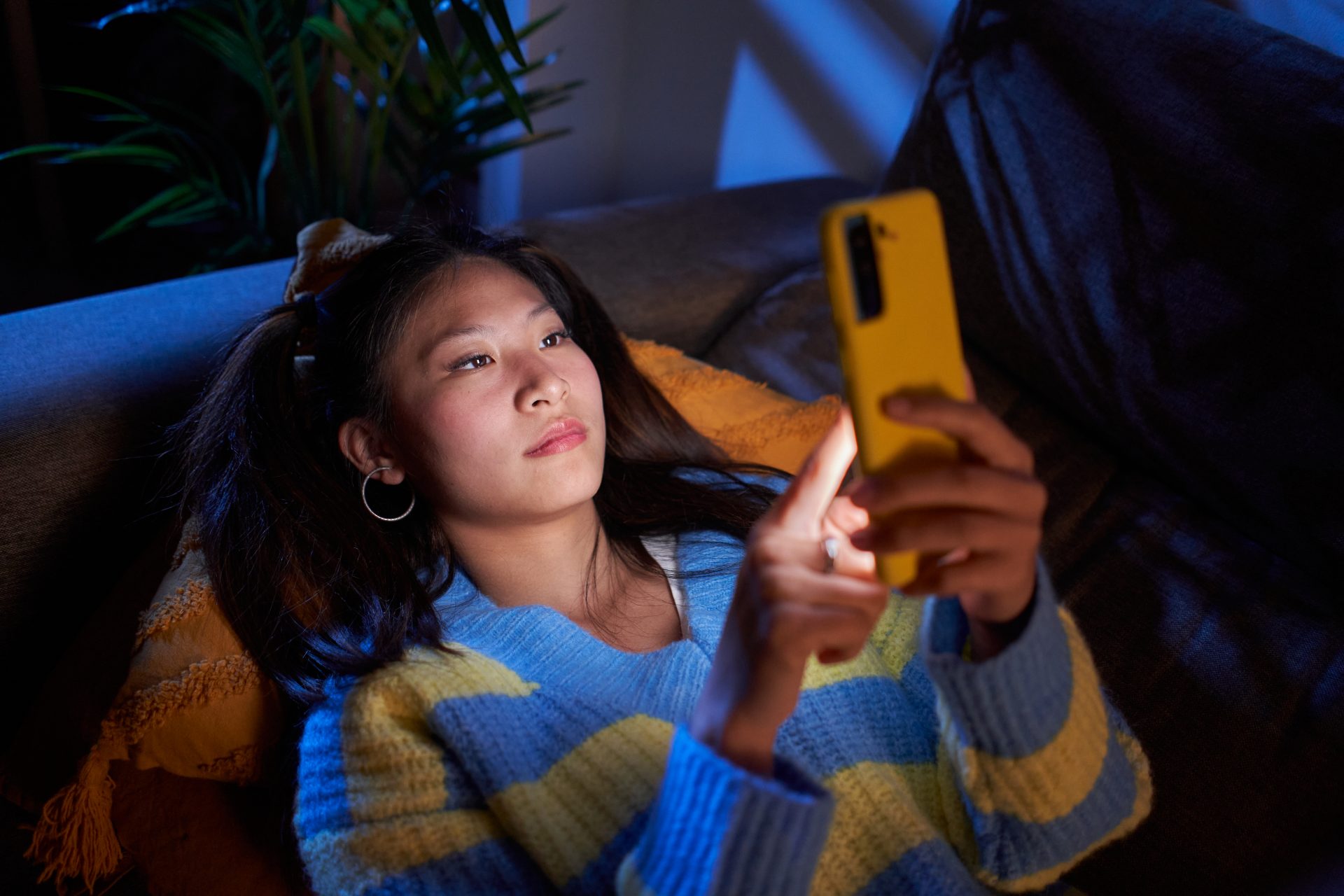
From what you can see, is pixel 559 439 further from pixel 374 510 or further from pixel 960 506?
pixel 960 506

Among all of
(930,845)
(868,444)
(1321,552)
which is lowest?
(930,845)

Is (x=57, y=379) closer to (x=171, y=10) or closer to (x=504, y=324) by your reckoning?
(x=504, y=324)

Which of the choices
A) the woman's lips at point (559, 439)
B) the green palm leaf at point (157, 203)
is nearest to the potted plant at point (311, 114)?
the green palm leaf at point (157, 203)

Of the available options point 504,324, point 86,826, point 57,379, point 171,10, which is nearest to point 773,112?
point 171,10

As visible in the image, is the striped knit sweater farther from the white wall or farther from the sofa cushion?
the white wall

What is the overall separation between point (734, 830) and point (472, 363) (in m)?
0.53

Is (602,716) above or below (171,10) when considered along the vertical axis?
below

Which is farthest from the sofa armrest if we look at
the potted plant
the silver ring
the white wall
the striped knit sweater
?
the silver ring

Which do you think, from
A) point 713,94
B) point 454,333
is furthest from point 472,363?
point 713,94

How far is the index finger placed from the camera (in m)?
0.64

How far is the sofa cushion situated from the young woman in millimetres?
415

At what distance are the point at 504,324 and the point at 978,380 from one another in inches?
28.4

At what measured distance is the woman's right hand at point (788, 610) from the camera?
603 millimetres

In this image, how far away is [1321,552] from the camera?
103cm
